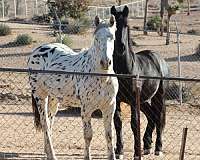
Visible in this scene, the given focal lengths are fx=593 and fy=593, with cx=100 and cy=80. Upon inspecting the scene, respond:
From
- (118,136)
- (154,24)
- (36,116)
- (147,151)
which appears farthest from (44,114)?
(154,24)

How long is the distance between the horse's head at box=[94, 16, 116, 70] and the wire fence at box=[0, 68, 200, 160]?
359 mm

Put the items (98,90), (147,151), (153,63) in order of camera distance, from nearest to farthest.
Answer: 1. (98,90)
2. (147,151)
3. (153,63)

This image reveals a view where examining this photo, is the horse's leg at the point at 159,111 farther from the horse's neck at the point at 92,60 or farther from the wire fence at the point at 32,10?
the wire fence at the point at 32,10

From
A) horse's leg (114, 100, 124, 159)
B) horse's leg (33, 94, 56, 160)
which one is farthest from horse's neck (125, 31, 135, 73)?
horse's leg (33, 94, 56, 160)

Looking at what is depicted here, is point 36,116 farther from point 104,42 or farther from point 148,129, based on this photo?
point 104,42

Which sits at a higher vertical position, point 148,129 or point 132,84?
point 132,84

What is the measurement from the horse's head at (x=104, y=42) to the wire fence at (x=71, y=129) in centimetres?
36

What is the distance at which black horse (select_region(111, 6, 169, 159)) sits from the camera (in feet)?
27.5

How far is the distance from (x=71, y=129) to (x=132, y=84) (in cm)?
283

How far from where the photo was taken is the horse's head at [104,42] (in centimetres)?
708

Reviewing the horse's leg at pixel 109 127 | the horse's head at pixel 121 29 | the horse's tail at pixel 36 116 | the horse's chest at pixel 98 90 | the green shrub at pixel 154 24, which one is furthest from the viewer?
the green shrub at pixel 154 24

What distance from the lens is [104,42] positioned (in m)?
7.19

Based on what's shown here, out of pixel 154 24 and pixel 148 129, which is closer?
pixel 148 129

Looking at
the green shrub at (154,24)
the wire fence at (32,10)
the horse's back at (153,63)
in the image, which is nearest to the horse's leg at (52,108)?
the horse's back at (153,63)
